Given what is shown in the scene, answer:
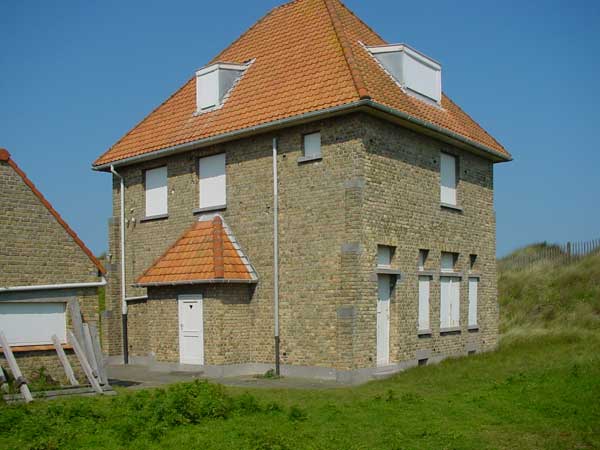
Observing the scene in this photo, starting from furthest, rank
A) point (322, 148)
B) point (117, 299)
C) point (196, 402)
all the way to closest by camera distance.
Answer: point (117, 299) → point (322, 148) → point (196, 402)

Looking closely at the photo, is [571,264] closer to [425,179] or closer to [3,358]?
[425,179]

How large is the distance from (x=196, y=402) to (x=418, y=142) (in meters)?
10.5

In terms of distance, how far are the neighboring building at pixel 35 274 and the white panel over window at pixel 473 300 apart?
437 inches

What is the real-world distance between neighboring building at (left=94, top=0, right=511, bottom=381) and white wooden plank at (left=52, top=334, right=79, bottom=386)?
12.1ft

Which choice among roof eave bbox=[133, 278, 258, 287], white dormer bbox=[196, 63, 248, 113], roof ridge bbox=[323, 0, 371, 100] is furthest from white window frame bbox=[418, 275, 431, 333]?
white dormer bbox=[196, 63, 248, 113]

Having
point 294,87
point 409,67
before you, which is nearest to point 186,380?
point 294,87

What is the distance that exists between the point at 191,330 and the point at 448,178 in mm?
Answer: 8331

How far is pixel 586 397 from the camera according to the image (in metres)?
12.4

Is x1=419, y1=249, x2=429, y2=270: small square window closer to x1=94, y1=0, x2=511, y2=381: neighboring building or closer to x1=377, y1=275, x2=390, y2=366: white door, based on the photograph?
x1=94, y1=0, x2=511, y2=381: neighboring building

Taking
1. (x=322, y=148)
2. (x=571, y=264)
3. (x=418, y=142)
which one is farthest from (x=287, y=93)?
(x=571, y=264)

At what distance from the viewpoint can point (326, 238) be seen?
674 inches

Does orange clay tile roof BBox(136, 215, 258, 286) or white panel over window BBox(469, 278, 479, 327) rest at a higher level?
orange clay tile roof BBox(136, 215, 258, 286)

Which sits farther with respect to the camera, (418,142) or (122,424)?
(418,142)

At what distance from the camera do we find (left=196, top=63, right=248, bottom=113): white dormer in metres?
20.5
